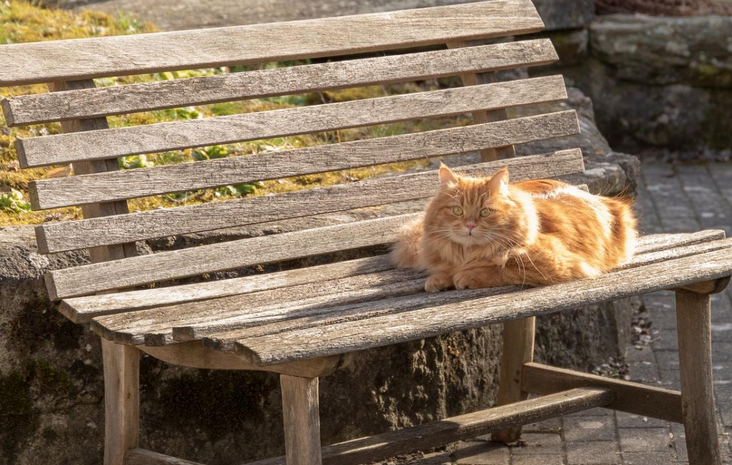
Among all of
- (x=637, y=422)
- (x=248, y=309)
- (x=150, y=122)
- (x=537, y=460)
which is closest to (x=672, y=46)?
(x=637, y=422)

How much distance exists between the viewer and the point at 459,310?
114 inches

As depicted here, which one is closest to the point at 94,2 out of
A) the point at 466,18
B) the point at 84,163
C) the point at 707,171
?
the point at 466,18

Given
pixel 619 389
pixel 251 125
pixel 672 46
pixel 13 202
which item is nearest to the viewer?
pixel 251 125

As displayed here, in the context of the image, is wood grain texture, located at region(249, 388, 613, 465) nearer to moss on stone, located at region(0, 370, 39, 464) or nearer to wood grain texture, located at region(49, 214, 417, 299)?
wood grain texture, located at region(49, 214, 417, 299)

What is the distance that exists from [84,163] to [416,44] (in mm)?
1398

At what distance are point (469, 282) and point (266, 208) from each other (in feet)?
2.52

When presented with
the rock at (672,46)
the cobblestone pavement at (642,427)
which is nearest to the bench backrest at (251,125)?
the cobblestone pavement at (642,427)

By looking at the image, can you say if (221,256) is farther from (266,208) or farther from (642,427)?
(642,427)

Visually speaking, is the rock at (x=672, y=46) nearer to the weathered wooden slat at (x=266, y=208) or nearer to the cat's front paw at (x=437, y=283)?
the weathered wooden slat at (x=266, y=208)

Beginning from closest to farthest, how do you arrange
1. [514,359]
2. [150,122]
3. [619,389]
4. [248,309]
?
[248,309] < [619,389] < [514,359] < [150,122]

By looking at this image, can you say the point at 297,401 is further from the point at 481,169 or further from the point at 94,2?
the point at 94,2

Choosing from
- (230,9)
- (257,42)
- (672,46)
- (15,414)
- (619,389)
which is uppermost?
(230,9)

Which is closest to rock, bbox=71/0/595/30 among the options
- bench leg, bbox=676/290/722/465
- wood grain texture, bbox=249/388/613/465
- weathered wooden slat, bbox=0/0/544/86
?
weathered wooden slat, bbox=0/0/544/86

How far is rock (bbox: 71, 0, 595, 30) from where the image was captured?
21.8 ft
